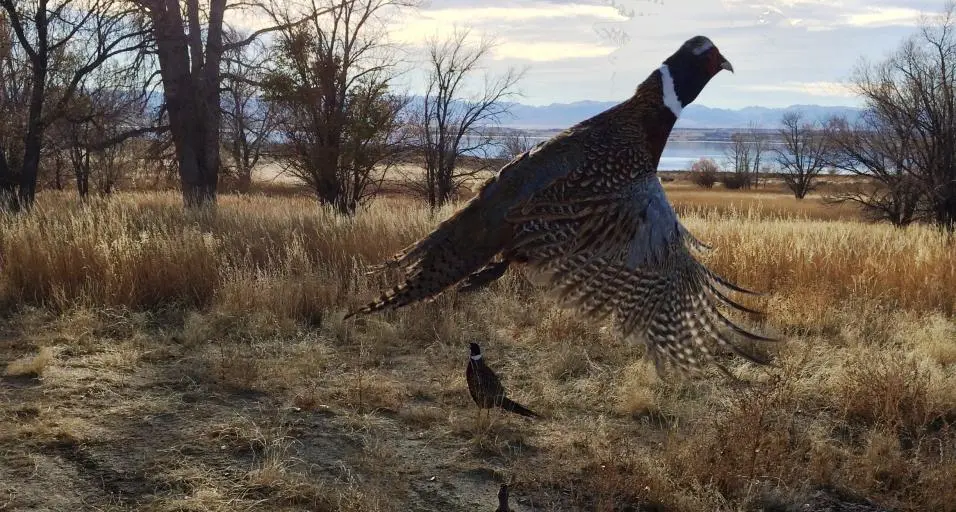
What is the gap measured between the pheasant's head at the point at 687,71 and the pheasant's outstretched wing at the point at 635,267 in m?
0.40

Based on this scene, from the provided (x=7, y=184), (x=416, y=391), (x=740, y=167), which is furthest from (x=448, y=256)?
(x=740, y=167)

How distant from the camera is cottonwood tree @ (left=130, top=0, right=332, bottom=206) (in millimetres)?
13234

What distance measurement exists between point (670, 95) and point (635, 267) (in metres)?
0.83

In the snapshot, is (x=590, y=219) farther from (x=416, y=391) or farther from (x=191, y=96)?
(x=191, y=96)

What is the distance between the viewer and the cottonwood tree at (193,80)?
13.2 meters

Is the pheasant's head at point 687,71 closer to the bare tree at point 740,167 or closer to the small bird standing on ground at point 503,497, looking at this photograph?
the small bird standing on ground at point 503,497

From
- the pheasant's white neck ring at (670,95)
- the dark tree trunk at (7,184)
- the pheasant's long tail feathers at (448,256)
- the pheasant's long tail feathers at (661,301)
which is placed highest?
the pheasant's white neck ring at (670,95)

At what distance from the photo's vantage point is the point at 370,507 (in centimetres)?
323

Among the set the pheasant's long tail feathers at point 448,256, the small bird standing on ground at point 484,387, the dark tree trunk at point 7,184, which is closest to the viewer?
the pheasant's long tail feathers at point 448,256

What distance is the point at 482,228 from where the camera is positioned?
10.2 ft

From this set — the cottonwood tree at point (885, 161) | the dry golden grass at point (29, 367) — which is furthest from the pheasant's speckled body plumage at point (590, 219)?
the cottonwood tree at point (885, 161)

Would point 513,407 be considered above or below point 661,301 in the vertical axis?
below

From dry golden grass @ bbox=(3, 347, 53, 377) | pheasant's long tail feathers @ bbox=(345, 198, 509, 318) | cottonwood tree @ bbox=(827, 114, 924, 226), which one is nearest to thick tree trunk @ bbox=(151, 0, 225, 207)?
dry golden grass @ bbox=(3, 347, 53, 377)

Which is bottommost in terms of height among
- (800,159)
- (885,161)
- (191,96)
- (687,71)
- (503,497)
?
(503,497)
